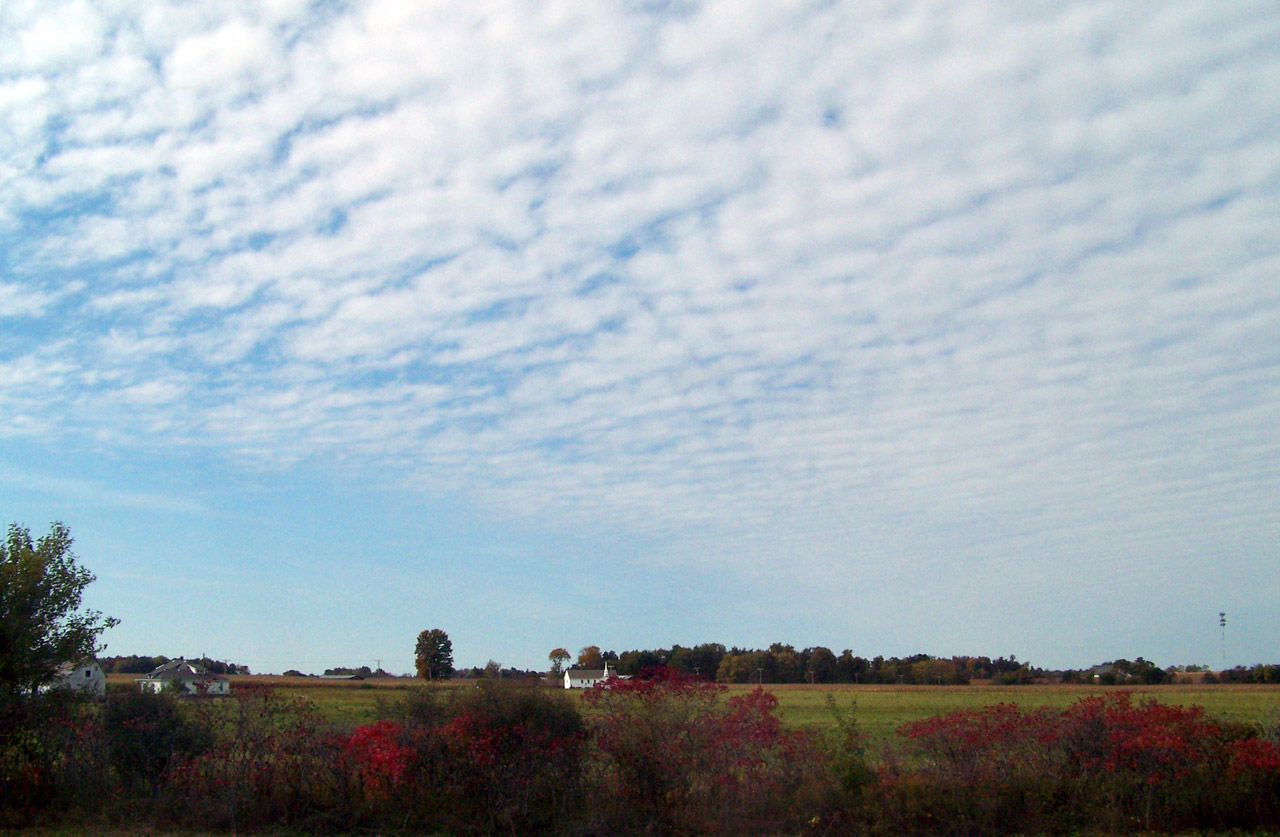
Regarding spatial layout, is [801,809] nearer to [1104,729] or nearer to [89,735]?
[1104,729]

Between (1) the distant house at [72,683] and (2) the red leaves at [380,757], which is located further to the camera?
(1) the distant house at [72,683]

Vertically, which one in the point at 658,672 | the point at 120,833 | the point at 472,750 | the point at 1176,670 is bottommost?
the point at 1176,670

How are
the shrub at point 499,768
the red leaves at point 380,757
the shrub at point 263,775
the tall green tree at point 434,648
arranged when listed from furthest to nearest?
the tall green tree at point 434,648
the red leaves at point 380,757
the shrub at point 263,775
the shrub at point 499,768

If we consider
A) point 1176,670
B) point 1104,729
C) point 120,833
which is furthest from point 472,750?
point 1176,670

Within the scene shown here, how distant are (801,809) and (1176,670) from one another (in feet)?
324

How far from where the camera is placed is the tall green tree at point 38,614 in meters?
14.9

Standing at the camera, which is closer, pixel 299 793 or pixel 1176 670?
pixel 299 793

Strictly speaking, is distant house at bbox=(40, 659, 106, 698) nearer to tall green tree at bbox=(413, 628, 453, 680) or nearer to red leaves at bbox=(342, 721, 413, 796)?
red leaves at bbox=(342, 721, 413, 796)

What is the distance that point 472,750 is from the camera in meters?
13.3

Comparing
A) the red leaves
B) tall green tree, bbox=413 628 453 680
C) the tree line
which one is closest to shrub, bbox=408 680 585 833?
the red leaves

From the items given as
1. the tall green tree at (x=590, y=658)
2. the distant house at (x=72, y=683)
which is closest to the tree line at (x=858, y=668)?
the tall green tree at (x=590, y=658)

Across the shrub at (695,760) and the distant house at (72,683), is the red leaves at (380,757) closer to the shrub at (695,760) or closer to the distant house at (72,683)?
the shrub at (695,760)

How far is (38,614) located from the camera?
1538 centimetres

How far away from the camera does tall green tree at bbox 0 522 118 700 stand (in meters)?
14.9
